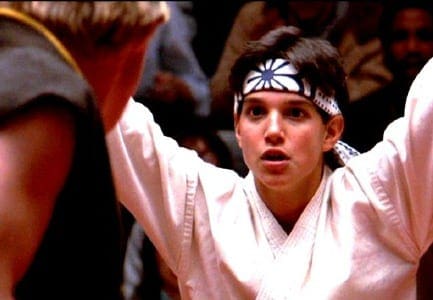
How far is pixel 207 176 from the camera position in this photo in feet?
8.45

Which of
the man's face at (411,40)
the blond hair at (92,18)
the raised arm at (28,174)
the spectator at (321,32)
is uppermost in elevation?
the blond hair at (92,18)

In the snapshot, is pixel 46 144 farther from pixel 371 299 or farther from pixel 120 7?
pixel 371 299

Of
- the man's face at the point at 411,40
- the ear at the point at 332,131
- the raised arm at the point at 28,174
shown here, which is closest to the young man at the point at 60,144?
the raised arm at the point at 28,174

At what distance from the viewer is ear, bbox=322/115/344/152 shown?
2652 mm

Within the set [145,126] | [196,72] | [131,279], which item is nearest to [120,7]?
[145,126]

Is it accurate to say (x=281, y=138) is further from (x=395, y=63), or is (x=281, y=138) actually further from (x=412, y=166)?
(x=395, y=63)

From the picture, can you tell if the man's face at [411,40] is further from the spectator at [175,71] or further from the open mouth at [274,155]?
the open mouth at [274,155]

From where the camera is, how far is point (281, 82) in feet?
8.46

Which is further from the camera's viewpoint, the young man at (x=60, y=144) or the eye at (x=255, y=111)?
the eye at (x=255, y=111)

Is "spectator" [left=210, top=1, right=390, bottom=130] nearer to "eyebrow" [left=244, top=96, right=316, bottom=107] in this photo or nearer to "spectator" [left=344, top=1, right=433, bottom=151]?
"spectator" [left=344, top=1, right=433, bottom=151]

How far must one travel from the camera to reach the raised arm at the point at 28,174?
1.35 metres

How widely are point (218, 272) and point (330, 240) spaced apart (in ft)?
0.76

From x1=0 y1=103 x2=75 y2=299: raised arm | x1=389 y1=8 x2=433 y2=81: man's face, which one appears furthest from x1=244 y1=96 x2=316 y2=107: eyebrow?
x1=389 y1=8 x2=433 y2=81: man's face

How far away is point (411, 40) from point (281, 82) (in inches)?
59.1
